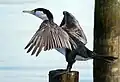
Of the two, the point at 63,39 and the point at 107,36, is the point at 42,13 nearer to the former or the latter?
the point at 63,39

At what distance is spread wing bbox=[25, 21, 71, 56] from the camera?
4.71 feet

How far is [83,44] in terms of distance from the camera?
5.78 ft

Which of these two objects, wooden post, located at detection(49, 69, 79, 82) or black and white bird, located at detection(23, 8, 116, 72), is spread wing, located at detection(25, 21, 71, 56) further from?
wooden post, located at detection(49, 69, 79, 82)

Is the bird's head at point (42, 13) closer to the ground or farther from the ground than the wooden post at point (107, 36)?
farther from the ground

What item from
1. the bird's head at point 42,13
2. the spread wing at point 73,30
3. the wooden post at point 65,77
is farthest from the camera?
the bird's head at point 42,13

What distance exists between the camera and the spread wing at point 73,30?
5.46 feet

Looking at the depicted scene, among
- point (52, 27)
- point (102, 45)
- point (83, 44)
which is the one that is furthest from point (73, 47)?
point (102, 45)

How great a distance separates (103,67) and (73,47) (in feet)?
1.24

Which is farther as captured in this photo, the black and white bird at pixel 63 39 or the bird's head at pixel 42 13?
the bird's head at pixel 42 13

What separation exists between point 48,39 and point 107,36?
391 millimetres

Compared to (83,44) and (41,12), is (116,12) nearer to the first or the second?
(83,44)

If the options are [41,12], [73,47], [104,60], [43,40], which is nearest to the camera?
[104,60]

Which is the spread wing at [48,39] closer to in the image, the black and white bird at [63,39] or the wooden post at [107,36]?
the black and white bird at [63,39]

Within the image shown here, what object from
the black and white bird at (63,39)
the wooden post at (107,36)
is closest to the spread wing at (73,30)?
the black and white bird at (63,39)
